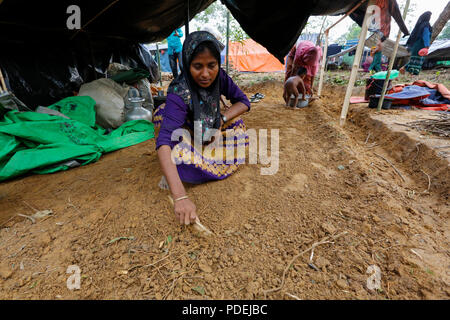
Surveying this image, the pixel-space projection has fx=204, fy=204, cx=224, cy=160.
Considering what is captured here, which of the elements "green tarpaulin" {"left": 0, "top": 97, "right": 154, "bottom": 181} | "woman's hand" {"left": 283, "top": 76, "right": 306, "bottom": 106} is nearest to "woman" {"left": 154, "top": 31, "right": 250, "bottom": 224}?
"green tarpaulin" {"left": 0, "top": 97, "right": 154, "bottom": 181}

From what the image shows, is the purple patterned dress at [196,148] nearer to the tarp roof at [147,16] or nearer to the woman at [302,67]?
the tarp roof at [147,16]

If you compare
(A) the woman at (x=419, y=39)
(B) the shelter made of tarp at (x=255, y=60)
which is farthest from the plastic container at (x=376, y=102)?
(B) the shelter made of tarp at (x=255, y=60)

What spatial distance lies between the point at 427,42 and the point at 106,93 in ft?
29.4

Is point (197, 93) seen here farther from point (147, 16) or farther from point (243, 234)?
point (147, 16)

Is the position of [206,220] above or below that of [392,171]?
above

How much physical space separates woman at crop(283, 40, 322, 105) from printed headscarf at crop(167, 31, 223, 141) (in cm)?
299

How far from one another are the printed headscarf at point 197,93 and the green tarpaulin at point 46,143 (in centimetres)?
154

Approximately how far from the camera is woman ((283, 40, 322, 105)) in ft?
13.8

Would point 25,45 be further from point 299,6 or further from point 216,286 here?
point 216,286

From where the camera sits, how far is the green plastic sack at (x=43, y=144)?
6.75 ft

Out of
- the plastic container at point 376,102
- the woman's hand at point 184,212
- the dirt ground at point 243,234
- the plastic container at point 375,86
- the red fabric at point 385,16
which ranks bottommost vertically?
the dirt ground at point 243,234

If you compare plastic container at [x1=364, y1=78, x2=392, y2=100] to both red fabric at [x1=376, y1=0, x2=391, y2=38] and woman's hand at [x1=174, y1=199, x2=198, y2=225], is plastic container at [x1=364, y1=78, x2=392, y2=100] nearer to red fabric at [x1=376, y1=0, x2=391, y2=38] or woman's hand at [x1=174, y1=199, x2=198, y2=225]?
red fabric at [x1=376, y1=0, x2=391, y2=38]

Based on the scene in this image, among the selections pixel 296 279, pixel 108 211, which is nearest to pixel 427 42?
pixel 296 279
